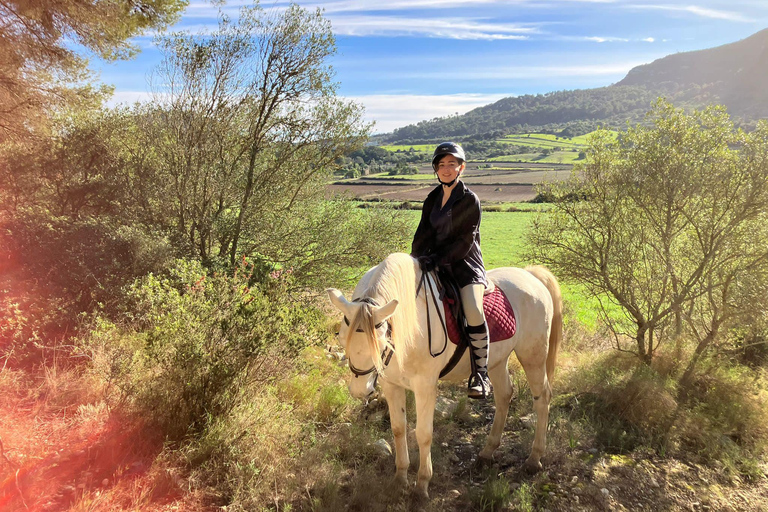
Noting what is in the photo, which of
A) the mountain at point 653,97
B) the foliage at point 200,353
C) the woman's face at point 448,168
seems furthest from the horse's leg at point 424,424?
the mountain at point 653,97

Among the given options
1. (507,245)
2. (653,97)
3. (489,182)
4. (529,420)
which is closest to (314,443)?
(529,420)

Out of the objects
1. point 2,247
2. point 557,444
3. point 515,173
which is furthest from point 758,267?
point 515,173

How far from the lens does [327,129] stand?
7.90m

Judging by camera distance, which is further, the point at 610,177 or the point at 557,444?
the point at 610,177

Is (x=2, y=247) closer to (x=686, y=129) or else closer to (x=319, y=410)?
(x=319, y=410)

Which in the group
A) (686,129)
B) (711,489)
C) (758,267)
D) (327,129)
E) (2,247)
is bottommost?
(711,489)

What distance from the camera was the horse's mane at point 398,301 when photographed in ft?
7.92

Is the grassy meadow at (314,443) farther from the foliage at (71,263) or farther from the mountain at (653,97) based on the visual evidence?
the mountain at (653,97)

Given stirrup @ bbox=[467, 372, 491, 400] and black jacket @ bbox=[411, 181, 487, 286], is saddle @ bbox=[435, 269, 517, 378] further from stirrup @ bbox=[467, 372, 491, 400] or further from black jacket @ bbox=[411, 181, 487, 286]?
stirrup @ bbox=[467, 372, 491, 400]

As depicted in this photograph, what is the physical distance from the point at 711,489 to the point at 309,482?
13.0 feet

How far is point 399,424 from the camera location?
3363 mm

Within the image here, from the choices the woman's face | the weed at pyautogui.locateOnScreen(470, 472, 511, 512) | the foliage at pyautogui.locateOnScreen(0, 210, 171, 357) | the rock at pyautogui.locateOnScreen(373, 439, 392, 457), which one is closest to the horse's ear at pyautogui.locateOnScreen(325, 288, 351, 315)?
the woman's face

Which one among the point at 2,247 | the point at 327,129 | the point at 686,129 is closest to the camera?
the point at 686,129

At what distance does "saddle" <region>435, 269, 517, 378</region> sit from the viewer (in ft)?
10.9
